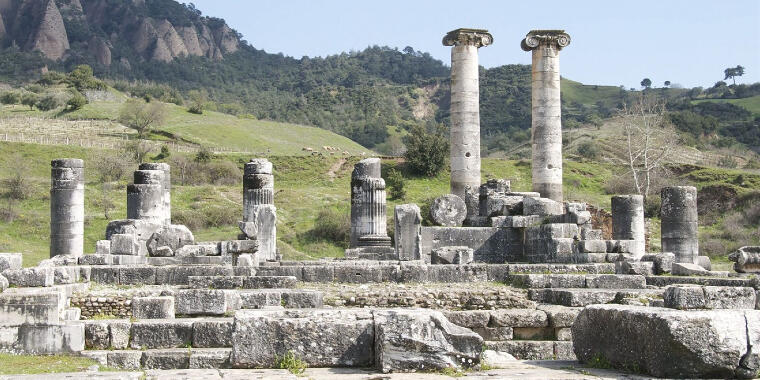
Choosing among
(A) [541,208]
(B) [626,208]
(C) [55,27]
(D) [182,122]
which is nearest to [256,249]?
(A) [541,208]

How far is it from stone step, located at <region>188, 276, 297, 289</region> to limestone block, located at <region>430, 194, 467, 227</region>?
10404 mm

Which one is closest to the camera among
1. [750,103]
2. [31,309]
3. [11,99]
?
[31,309]

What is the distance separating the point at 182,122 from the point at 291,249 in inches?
2091

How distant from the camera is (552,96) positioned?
30703 mm

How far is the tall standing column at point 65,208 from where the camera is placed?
28156 mm

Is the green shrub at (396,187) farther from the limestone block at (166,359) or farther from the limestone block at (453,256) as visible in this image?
the limestone block at (166,359)

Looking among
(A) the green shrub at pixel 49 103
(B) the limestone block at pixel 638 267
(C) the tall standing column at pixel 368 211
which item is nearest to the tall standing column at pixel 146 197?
(C) the tall standing column at pixel 368 211

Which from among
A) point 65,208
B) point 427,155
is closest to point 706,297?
point 65,208

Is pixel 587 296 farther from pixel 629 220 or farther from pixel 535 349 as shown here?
pixel 629 220

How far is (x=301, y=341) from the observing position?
963cm

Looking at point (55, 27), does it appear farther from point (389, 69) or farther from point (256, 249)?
point (256, 249)

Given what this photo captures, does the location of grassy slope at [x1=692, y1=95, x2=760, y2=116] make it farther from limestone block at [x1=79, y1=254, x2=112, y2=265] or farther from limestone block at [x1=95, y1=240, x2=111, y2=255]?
limestone block at [x1=79, y1=254, x2=112, y2=265]

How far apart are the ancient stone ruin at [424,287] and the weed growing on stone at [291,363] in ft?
0.16

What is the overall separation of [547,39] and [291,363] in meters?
23.0
